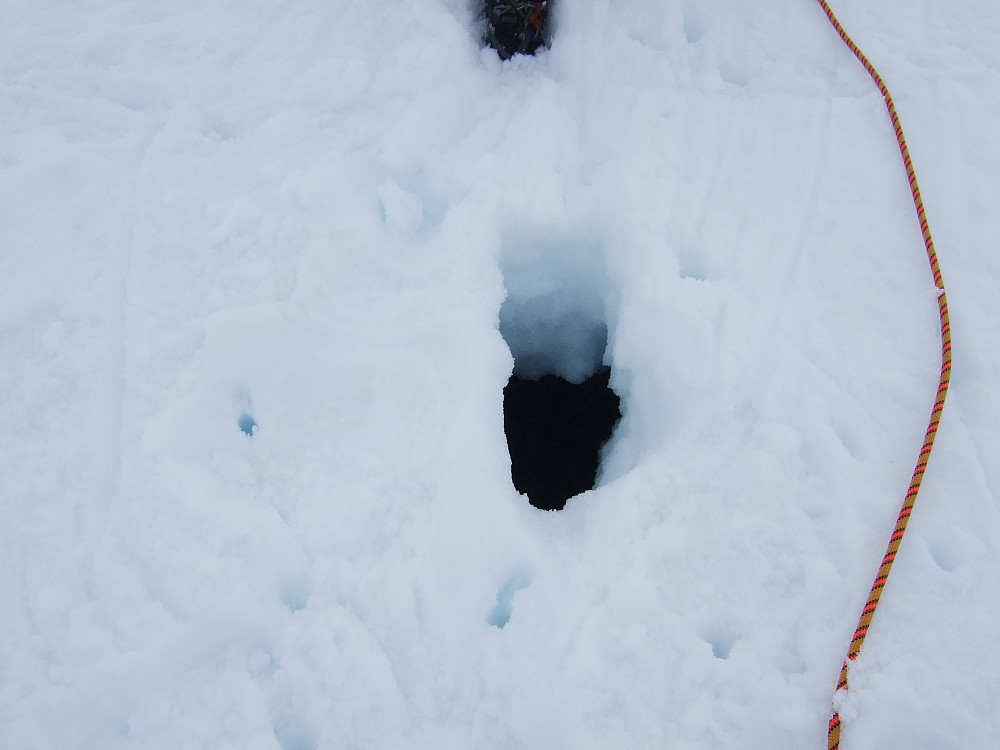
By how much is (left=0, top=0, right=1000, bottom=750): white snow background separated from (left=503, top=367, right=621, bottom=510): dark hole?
0.38m

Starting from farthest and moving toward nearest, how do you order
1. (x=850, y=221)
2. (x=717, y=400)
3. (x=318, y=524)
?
(x=850, y=221)
(x=717, y=400)
(x=318, y=524)

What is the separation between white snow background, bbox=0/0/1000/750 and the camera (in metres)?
1.74

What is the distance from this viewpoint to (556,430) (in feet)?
10.3

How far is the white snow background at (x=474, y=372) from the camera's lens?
1.74 m

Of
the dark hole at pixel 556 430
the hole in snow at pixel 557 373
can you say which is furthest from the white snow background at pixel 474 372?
the dark hole at pixel 556 430

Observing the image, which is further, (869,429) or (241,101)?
(241,101)

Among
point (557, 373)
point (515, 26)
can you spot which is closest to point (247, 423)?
point (557, 373)

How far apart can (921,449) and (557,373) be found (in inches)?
62.1

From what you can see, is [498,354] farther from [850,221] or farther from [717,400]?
[850,221]

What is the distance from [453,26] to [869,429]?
2374 mm

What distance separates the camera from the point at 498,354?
2189 millimetres

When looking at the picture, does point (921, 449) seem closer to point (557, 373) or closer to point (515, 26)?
point (557, 373)

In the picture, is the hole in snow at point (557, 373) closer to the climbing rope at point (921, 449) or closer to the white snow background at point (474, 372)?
the white snow background at point (474, 372)

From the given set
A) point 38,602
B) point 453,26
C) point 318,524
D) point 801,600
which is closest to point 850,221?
point 801,600
